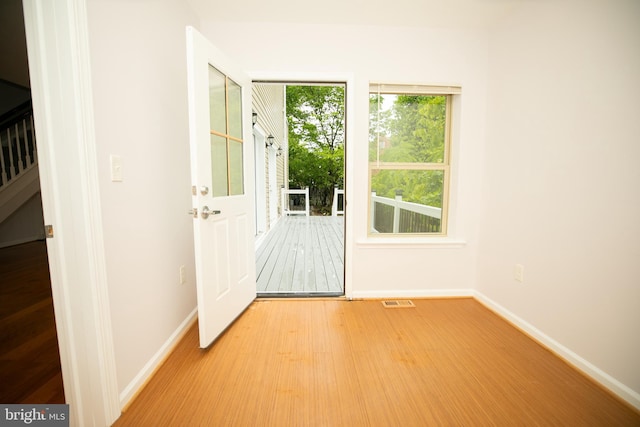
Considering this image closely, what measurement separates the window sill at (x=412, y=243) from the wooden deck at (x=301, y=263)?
60 centimetres

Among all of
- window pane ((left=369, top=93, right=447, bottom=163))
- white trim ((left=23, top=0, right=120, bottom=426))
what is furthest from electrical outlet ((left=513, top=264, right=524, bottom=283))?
white trim ((left=23, top=0, right=120, bottom=426))

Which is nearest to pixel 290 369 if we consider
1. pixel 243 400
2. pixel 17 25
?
pixel 243 400

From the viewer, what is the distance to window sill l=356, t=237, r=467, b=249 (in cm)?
257

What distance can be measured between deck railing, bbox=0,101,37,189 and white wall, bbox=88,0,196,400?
4.54m

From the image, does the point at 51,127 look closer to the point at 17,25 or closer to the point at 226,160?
the point at 226,160

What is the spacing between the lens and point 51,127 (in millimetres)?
1077

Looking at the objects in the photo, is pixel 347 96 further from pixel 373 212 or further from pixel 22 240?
pixel 22 240

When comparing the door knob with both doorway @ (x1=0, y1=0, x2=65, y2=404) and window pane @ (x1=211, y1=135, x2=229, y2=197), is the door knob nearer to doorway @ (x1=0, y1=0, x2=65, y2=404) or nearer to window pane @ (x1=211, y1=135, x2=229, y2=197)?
window pane @ (x1=211, y1=135, x2=229, y2=197)

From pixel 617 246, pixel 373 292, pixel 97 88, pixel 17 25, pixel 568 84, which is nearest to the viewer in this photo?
pixel 97 88

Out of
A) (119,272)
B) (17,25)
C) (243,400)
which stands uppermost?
(17,25)

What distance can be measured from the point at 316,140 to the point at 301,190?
4.78 m

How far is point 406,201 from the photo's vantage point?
9.04 feet

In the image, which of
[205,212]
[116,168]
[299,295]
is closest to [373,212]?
[299,295]

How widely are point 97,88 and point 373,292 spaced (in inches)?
98.2
